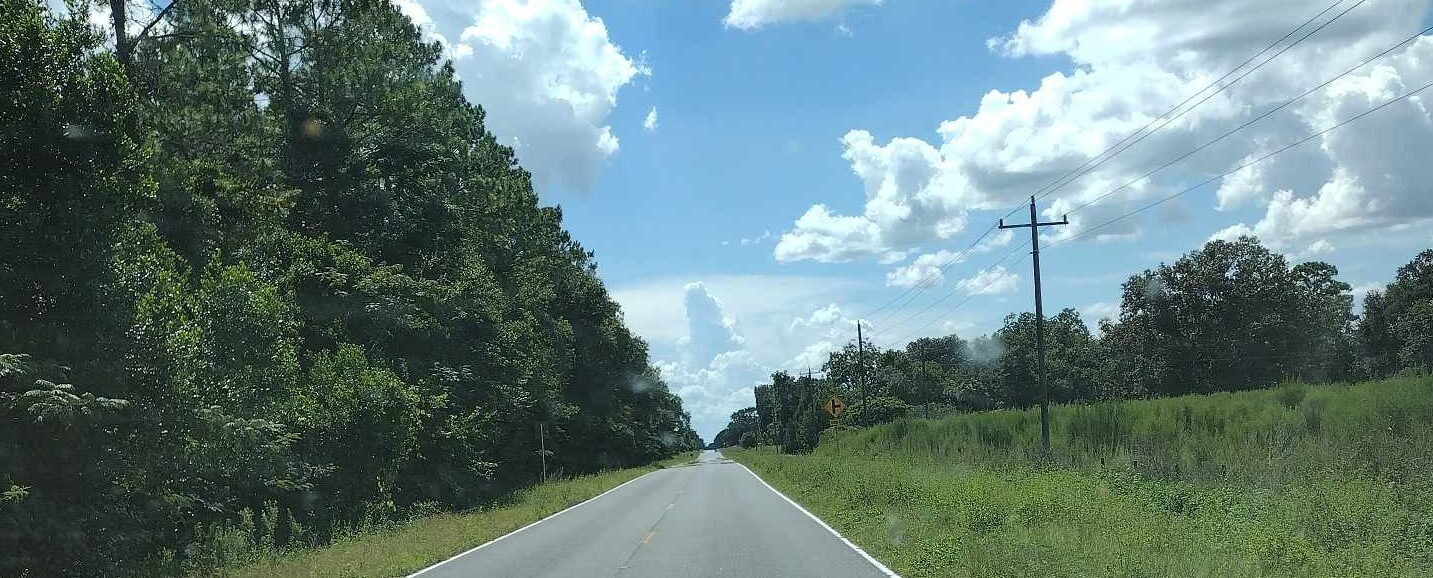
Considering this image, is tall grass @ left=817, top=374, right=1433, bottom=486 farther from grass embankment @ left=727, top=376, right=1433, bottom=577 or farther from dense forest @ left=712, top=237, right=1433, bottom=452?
dense forest @ left=712, top=237, right=1433, bottom=452

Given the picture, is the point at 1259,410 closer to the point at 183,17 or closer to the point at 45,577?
the point at 45,577

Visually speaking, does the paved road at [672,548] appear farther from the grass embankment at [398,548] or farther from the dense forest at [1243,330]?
Answer: the dense forest at [1243,330]

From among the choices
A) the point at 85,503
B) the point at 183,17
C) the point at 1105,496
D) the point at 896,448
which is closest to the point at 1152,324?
the point at 896,448

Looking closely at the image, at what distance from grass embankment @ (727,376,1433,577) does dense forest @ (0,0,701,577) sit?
11.4 meters

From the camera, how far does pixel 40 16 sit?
13.4 metres

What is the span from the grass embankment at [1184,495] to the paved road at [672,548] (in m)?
0.93

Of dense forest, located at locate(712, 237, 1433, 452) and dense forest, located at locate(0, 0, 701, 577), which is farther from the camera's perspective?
dense forest, located at locate(712, 237, 1433, 452)

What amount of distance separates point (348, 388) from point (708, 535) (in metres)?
11.9

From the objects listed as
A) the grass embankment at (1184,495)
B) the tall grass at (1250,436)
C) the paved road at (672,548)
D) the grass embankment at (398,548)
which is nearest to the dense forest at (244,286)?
the grass embankment at (398,548)

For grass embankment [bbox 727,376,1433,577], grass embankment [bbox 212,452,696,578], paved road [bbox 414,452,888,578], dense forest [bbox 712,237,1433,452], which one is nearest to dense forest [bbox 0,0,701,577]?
grass embankment [bbox 212,452,696,578]

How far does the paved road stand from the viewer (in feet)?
42.5

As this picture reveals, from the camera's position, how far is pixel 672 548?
15852mm

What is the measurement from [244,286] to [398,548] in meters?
5.85

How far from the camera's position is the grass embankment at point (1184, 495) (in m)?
11.0
